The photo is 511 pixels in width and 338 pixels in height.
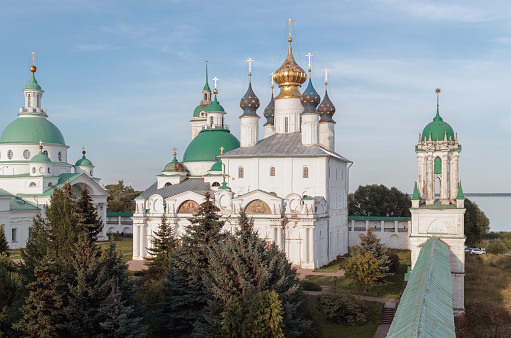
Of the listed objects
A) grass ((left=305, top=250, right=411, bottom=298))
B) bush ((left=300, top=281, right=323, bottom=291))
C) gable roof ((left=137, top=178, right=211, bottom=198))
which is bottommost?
grass ((left=305, top=250, right=411, bottom=298))

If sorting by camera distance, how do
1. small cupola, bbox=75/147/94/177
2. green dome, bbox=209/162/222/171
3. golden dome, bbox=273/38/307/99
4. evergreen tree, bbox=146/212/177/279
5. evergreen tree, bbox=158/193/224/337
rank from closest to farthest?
1. evergreen tree, bbox=158/193/224/337
2. evergreen tree, bbox=146/212/177/279
3. golden dome, bbox=273/38/307/99
4. green dome, bbox=209/162/222/171
5. small cupola, bbox=75/147/94/177

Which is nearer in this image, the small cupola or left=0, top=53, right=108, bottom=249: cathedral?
left=0, top=53, right=108, bottom=249: cathedral

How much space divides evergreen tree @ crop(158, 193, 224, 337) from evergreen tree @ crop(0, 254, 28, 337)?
4.65 meters

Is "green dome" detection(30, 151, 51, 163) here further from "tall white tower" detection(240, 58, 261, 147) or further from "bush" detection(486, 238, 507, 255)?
"bush" detection(486, 238, 507, 255)

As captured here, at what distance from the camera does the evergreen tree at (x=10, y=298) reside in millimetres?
15816

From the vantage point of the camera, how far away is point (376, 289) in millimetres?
26125

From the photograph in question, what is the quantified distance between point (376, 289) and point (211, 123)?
25.2 m

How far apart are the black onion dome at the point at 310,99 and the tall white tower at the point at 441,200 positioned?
15558 mm

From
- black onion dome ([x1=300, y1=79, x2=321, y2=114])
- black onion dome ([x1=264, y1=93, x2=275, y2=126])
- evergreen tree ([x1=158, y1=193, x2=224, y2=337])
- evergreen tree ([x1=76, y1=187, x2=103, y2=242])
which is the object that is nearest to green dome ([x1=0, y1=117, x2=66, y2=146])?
black onion dome ([x1=264, y1=93, x2=275, y2=126])

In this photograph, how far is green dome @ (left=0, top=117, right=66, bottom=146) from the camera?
48438mm

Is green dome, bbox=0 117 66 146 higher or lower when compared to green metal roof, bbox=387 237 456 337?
higher

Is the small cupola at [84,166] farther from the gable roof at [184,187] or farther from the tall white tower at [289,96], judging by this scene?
the tall white tower at [289,96]

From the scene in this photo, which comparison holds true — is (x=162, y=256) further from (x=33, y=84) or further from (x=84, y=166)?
(x=33, y=84)

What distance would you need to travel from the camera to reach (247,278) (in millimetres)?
16109
